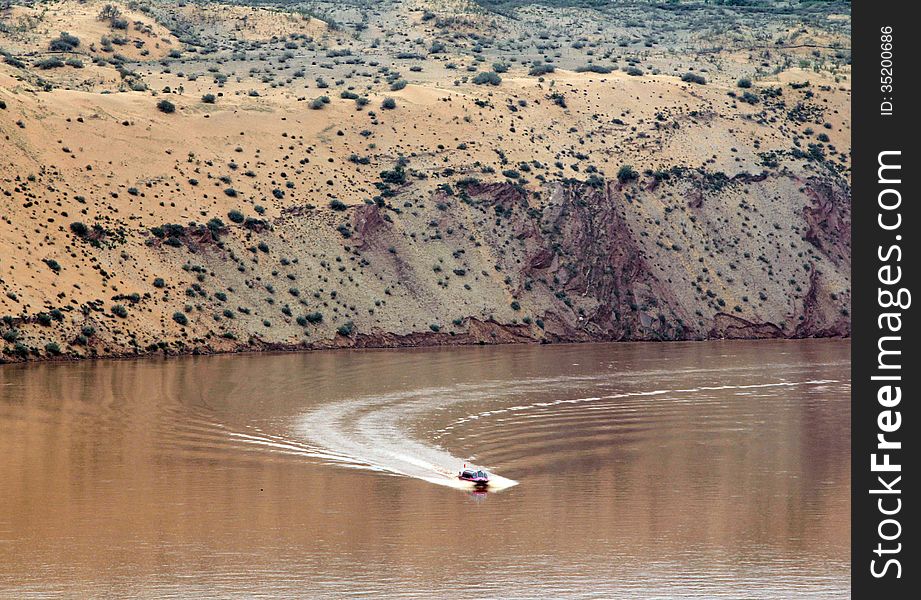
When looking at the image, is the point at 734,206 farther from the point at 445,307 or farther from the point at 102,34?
the point at 102,34

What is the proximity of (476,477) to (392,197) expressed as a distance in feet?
150

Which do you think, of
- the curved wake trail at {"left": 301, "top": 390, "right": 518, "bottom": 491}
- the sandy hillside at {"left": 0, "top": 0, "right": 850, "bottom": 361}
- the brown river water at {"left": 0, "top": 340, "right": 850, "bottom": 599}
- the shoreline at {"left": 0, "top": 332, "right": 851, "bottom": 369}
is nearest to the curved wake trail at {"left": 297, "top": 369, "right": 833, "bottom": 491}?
the curved wake trail at {"left": 301, "top": 390, "right": 518, "bottom": 491}

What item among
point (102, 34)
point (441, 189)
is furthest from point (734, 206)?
point (102, 34)

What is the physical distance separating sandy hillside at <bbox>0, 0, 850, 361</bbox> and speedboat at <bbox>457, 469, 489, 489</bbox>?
30037 mm

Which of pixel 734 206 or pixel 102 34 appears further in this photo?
pixel 102 34

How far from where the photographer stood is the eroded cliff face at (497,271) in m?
64.2

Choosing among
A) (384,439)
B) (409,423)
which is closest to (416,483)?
(384,439)

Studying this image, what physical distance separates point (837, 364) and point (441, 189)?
25728mm

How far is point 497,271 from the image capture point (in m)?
73.7

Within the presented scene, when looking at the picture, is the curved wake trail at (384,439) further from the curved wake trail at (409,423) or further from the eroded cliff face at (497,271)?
the eroded cliff face at (497,271)

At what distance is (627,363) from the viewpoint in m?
60.3

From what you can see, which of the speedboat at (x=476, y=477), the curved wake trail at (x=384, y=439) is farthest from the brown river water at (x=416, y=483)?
the speedboat at (x=476, y=477)

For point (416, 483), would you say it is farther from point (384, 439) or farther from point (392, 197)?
point (392, 197)

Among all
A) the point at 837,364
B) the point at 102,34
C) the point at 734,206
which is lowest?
the point at 837,364
